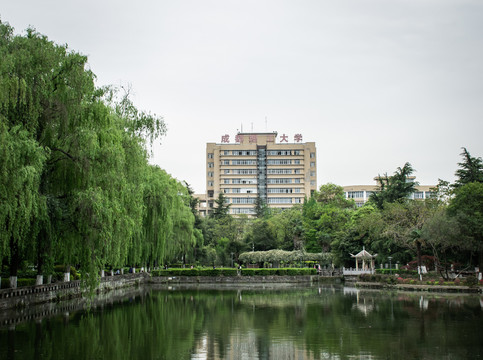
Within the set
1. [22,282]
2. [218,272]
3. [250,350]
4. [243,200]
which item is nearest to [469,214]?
[218,272]

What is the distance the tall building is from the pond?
79.1 meters

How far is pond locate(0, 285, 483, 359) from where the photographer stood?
12.1 metres

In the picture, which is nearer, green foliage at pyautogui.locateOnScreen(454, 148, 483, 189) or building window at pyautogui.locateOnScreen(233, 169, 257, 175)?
green foliage at pyautogui.locateOnScreen(454, 148, 483, 189)

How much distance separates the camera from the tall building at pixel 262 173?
103m

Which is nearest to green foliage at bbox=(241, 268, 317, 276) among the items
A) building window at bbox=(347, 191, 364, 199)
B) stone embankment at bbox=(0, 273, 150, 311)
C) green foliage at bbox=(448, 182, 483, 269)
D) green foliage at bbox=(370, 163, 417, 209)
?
green foliage at bbox=(370, 163, 417, 209)

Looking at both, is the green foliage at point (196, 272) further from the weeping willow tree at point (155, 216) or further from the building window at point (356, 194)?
the building window at point (356, 194)

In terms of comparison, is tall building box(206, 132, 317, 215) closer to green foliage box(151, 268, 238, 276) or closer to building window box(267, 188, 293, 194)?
building window box(267, 188, 293, 194)

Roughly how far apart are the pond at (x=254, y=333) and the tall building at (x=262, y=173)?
79.1 meters

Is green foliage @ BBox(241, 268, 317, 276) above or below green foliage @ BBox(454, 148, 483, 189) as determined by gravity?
below

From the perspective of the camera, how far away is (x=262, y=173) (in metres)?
104

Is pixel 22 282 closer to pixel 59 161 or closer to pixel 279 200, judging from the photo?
pixel 59 161

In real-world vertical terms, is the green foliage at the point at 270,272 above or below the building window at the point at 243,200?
below

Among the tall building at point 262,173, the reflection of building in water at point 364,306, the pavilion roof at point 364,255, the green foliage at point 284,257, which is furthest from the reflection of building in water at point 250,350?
the tall building at point 262,173

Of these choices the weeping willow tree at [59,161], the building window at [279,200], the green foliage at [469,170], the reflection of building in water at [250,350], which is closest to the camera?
the reflection of building in water at [250,350]
